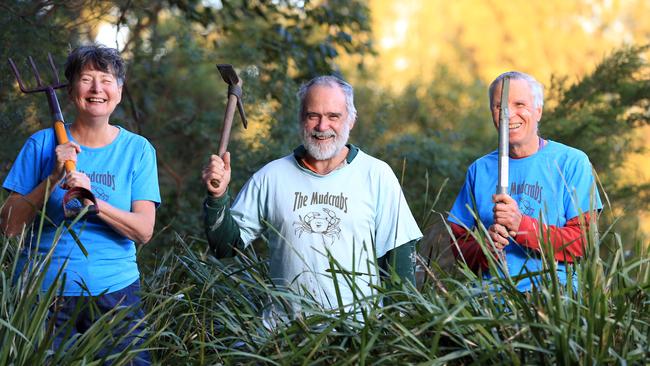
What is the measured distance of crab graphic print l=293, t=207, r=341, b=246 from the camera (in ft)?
13.2

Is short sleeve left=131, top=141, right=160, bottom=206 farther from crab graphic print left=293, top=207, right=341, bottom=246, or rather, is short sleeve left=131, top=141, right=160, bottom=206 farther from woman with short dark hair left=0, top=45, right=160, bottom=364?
crab graphic print left=293, top=207, right=341, bottom=246

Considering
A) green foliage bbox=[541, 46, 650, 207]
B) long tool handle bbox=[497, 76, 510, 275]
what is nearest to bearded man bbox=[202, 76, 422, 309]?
long tool handle bbox=[497, 76, 510, 275]

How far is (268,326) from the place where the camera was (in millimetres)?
4035

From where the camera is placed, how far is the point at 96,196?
391cm

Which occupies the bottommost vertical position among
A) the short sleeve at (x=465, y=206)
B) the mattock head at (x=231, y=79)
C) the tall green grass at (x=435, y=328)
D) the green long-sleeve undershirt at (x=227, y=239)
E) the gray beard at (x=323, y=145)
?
the tall green grass at (x=435, y=328)

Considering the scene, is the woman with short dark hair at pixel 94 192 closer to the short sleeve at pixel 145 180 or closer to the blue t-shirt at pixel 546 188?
the short sleeve at pixel 145 180

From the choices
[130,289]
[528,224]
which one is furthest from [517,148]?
[130,289]

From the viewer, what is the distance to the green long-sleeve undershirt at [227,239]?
4.04 m

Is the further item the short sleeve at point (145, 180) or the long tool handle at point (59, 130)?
the short sleeve at point (145, 180)

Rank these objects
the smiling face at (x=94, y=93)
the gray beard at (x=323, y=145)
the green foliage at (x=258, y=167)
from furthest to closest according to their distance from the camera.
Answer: the gray beard at (x=323, y=145) → the smiling face at (x=94, y=93) → the green foliage at (x=258, y=167)

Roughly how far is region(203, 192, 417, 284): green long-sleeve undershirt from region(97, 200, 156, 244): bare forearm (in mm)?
222

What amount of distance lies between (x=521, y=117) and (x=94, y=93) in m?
1.69

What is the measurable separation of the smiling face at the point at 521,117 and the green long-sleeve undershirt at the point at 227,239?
0.59 meters

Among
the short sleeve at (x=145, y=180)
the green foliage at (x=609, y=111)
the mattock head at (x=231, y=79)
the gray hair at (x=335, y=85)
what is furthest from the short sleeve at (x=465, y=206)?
the green foliage at (x=609, y=111)
